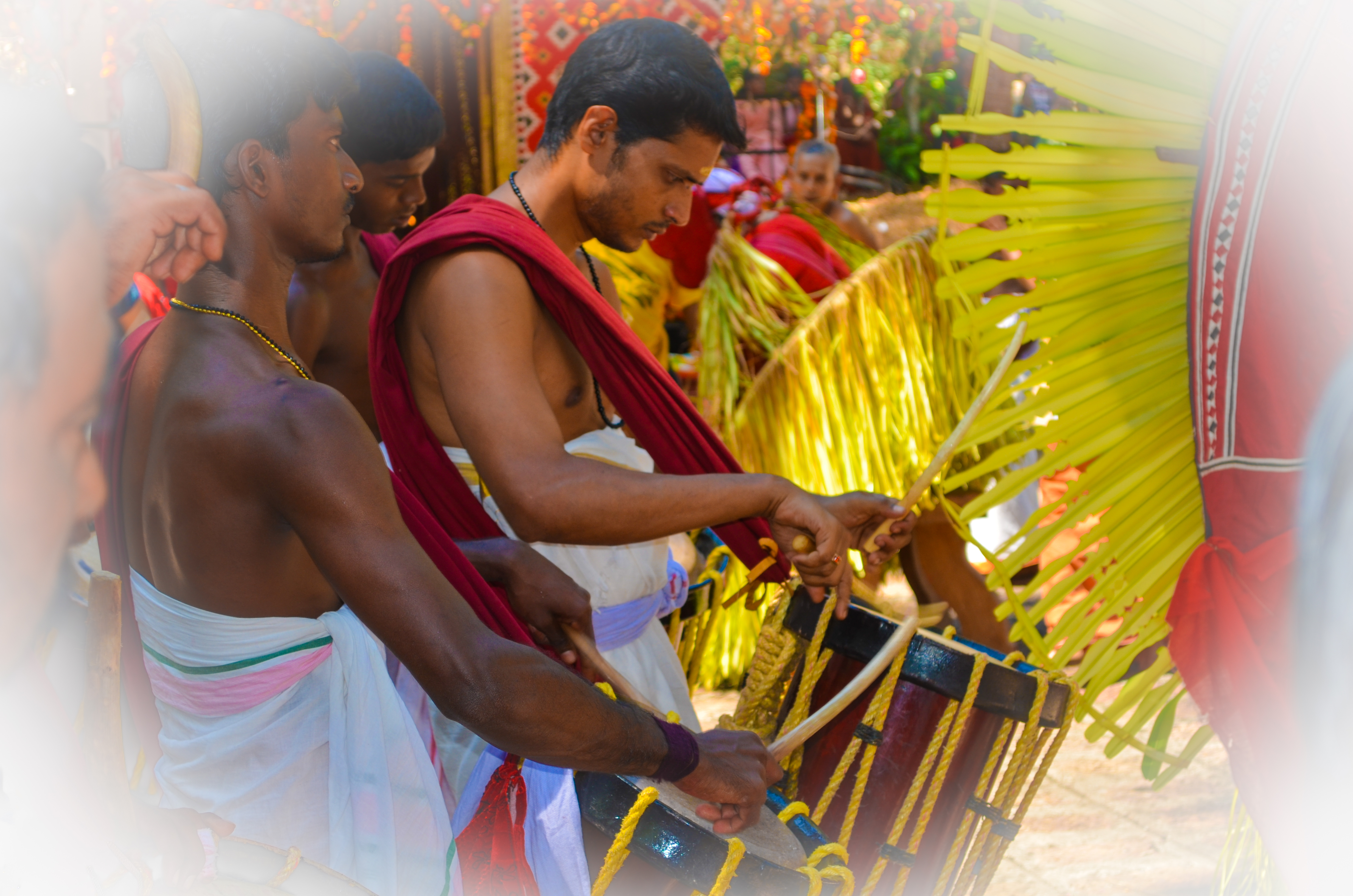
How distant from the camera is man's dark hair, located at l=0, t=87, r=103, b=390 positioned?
1.78ft

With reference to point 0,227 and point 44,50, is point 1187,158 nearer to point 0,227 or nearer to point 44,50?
point 0,227

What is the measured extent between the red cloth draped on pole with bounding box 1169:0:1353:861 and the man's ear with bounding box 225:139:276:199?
3.28 feet

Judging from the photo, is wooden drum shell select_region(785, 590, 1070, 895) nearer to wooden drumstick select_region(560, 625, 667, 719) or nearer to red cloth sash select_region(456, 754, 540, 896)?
wooden drumstick select_region(560, 625, 667, 719)

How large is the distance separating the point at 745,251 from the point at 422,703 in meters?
2.80

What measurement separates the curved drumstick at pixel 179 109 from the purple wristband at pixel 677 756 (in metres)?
0.74

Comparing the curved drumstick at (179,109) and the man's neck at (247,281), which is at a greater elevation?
the curved drumstick at (179,109)

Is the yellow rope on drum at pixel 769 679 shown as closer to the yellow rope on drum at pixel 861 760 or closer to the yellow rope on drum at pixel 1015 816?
the yellow rope on drum at pixel 861 760

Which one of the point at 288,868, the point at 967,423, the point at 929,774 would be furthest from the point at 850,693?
the point at 288,868

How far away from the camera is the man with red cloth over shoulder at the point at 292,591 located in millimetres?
1068

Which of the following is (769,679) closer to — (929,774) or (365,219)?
(929,774)

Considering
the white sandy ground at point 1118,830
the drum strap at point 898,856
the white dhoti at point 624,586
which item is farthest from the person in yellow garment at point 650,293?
the drum strap at point 898,856

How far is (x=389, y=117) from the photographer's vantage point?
2.29 m

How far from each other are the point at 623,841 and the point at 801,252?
332 cm

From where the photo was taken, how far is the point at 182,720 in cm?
121
